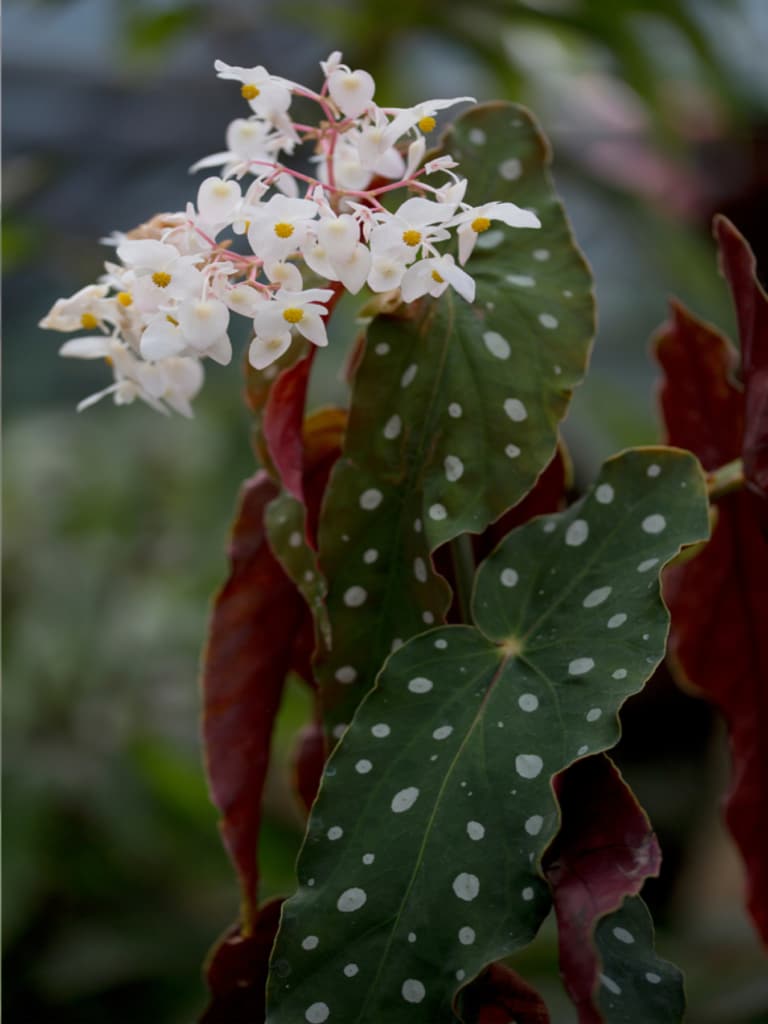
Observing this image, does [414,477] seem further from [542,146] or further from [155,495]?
[155,495]

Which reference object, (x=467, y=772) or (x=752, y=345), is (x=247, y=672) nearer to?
(x=467, y=772)

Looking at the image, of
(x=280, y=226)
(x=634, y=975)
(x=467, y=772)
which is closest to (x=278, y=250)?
(x=280, y=226)

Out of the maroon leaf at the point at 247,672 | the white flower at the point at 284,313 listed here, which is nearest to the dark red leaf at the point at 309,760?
the maroon leaf at the point at 247,672

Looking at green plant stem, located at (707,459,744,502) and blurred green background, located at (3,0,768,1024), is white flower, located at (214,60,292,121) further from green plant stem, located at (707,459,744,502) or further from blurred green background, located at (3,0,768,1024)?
blurred green background, located at (3,0,768,1024)

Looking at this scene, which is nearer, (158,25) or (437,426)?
(437,426)

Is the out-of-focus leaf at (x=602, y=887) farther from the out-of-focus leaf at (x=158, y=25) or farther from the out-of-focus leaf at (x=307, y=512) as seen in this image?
the out-of-focus leaf at (x=158, y=25)

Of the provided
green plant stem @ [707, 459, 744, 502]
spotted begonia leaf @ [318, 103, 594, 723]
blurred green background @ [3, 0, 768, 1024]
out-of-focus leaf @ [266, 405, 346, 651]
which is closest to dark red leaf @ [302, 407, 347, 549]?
out-of-focus leaf @ [266, 405, 346, 651]
